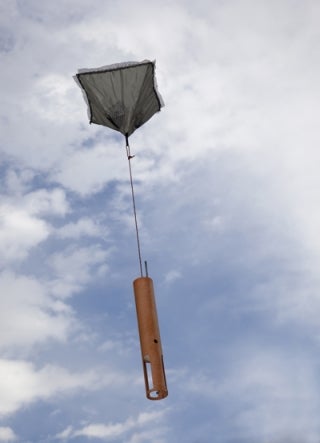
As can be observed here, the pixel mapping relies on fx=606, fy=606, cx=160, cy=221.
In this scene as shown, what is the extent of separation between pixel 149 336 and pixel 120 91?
24.1 ft

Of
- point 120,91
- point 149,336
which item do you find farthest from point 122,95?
point 149,336

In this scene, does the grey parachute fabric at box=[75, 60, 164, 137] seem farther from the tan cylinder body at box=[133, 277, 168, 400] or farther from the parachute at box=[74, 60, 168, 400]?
the tan cylinder body at box=[133, 277, 168, 400]

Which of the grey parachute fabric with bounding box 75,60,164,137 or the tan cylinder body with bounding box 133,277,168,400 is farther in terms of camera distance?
the grey parachute fabric with bounding box 75,60,164,137

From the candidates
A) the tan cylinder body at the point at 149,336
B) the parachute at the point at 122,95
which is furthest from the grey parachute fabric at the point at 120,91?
the tan cylinder body at the point at 149,336

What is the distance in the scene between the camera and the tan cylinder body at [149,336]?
14422mm

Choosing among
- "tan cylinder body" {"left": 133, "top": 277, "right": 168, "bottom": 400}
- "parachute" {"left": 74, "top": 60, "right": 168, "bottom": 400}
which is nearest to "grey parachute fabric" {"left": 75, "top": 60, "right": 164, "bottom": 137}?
"parachute" {"left": 74, "top": 60, "right": 168, "bottom": 400}

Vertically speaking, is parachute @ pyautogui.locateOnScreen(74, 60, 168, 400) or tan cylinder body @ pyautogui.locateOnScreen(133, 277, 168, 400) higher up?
parachute @ pyautogui.locateOnScreen(74, 60, 168, 400)

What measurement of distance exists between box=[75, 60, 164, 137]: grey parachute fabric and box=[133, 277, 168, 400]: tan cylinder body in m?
5.38

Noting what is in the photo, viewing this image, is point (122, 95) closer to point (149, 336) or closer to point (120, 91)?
point (120, 91)

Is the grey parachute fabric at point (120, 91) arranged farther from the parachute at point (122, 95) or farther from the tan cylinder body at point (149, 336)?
the tan cylinder body at point (149, 336)

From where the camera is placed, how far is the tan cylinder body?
47.3 ft

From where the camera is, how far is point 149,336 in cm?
1492

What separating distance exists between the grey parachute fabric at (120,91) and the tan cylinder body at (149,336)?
5379 mm

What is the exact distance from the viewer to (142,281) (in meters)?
15.4
